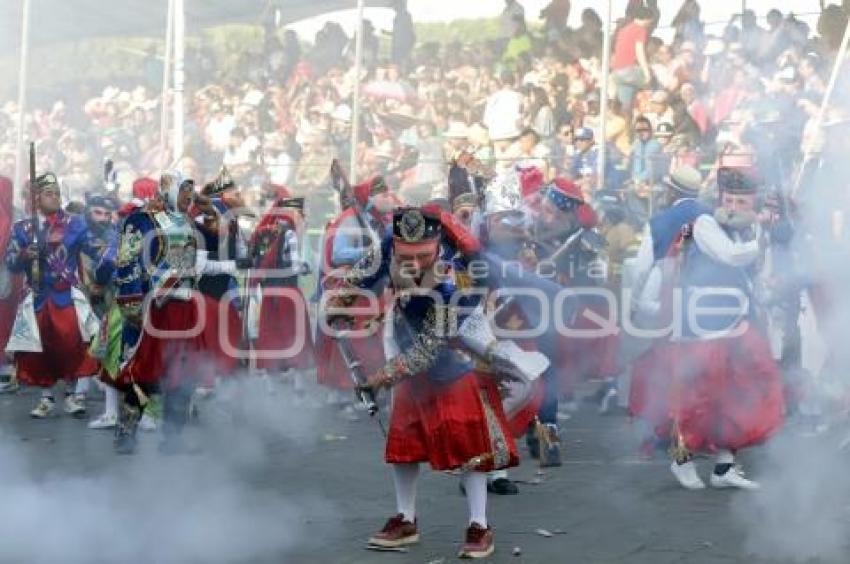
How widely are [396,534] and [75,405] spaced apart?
6107mm

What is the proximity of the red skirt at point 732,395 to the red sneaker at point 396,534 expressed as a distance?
206 cm

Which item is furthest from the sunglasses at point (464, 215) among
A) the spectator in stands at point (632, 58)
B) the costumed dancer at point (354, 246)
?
the spectator in stands at point (632, 58)

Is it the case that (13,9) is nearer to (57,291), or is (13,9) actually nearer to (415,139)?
(415,139)

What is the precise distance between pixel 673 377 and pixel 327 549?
254 centimetres

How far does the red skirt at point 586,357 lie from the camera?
11258mm

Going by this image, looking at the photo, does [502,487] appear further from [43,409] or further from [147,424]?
[43,409]

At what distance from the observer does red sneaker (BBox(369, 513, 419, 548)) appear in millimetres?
7004

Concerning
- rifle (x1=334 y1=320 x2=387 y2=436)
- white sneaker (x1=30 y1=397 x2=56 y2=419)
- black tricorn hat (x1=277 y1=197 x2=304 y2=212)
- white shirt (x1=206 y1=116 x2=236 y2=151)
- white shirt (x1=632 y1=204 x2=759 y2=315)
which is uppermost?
white shirt (x1=206 y1=116 x2=236 y2=151)

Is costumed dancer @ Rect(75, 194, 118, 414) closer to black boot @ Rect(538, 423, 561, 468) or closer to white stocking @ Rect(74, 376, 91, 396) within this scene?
white stocking @ Rect(74, 376, 91, 396)

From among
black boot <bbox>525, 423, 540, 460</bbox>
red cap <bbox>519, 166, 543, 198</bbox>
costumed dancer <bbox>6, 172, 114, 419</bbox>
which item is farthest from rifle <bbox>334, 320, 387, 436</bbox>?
costumed dancer <bbox>6, 172, 114, 419</bbox>

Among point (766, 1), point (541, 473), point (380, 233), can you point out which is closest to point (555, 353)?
point (541, 473)

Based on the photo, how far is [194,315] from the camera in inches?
410

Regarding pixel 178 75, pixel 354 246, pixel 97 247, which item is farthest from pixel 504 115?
pixel 97 247

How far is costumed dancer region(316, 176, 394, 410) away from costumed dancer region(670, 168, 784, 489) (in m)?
3.20
